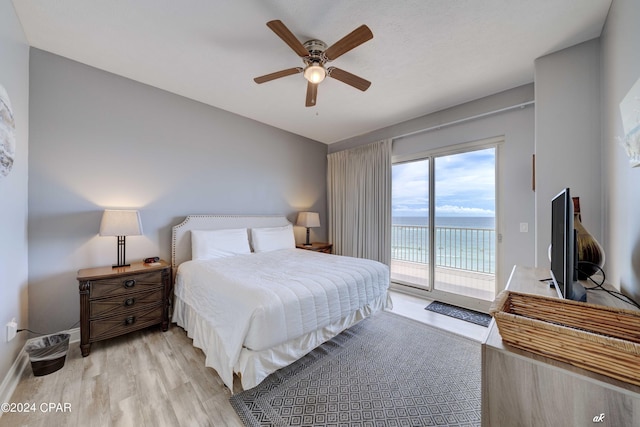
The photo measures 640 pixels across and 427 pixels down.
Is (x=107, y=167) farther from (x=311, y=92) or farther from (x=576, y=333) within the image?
(x=576, y=333)

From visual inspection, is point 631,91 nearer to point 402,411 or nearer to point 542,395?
point 542,395

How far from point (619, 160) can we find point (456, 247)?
239cm

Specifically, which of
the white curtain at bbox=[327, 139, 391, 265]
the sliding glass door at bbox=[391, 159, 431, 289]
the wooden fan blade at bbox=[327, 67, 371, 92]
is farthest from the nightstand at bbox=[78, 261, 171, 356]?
the sliding glass door at bbox=[391, 159, 431, 289]

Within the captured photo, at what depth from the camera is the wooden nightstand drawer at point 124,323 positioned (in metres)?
2.07

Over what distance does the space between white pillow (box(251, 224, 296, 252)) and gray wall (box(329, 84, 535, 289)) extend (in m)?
2.80

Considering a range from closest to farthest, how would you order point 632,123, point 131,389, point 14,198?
point 632,123, point 131,389, point 14,198

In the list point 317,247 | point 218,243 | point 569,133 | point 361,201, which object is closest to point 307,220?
point 317,247

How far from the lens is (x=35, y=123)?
2.14m

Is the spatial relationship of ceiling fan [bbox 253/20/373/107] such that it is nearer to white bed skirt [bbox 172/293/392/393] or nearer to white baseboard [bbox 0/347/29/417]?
white bed skirt [bbox 172/293/392/393]

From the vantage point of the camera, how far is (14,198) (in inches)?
70.0

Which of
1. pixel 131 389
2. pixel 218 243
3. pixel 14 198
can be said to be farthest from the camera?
pixel 218 243

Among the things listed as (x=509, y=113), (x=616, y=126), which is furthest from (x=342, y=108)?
(x=616, y=126)

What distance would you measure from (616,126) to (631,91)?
0.42 metres

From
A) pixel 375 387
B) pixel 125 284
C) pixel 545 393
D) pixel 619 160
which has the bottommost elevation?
pixel 375 387
